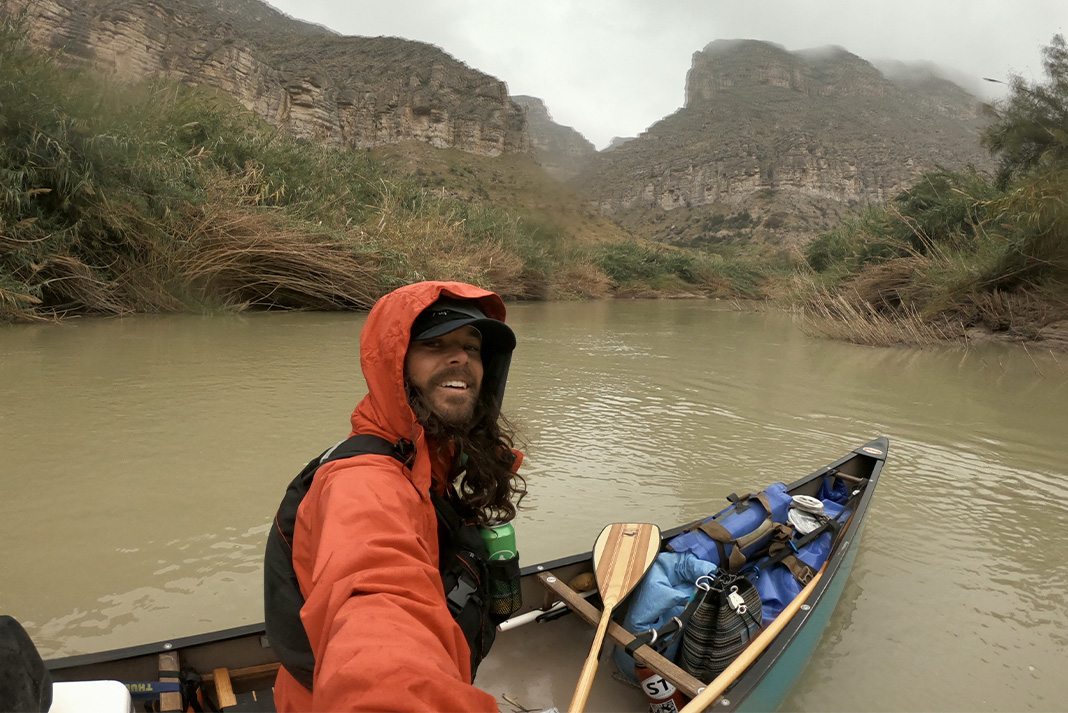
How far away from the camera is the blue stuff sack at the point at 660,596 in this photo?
255cm

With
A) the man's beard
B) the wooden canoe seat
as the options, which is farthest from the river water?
the man's beard

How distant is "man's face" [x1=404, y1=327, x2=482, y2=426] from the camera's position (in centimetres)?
164

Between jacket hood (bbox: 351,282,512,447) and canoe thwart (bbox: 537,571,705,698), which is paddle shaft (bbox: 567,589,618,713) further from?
jacket hood (bbox: 351,282,512,447)

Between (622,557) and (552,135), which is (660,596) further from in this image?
(552,135)

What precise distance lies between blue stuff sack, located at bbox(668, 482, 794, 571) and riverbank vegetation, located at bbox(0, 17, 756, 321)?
10.1 m

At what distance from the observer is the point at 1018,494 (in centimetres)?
444

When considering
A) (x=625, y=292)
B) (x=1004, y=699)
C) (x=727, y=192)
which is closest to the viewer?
(x=1004, y=699)

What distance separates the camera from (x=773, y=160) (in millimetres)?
73125

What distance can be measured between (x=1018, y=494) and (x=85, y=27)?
46426 millimetres

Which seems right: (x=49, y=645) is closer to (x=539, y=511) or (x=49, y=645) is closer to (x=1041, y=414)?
(x=539, y=511)

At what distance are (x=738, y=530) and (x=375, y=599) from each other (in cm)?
242

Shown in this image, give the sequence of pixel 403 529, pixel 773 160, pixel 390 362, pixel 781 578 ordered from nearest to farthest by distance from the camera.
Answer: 1. pixel 403 529
2. pixel 390 362
3. pixel 781 578
4. pixel 773 160

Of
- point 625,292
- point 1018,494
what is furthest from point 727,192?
point 1018,494

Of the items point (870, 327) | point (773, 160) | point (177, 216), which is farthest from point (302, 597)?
point (773, 160)
